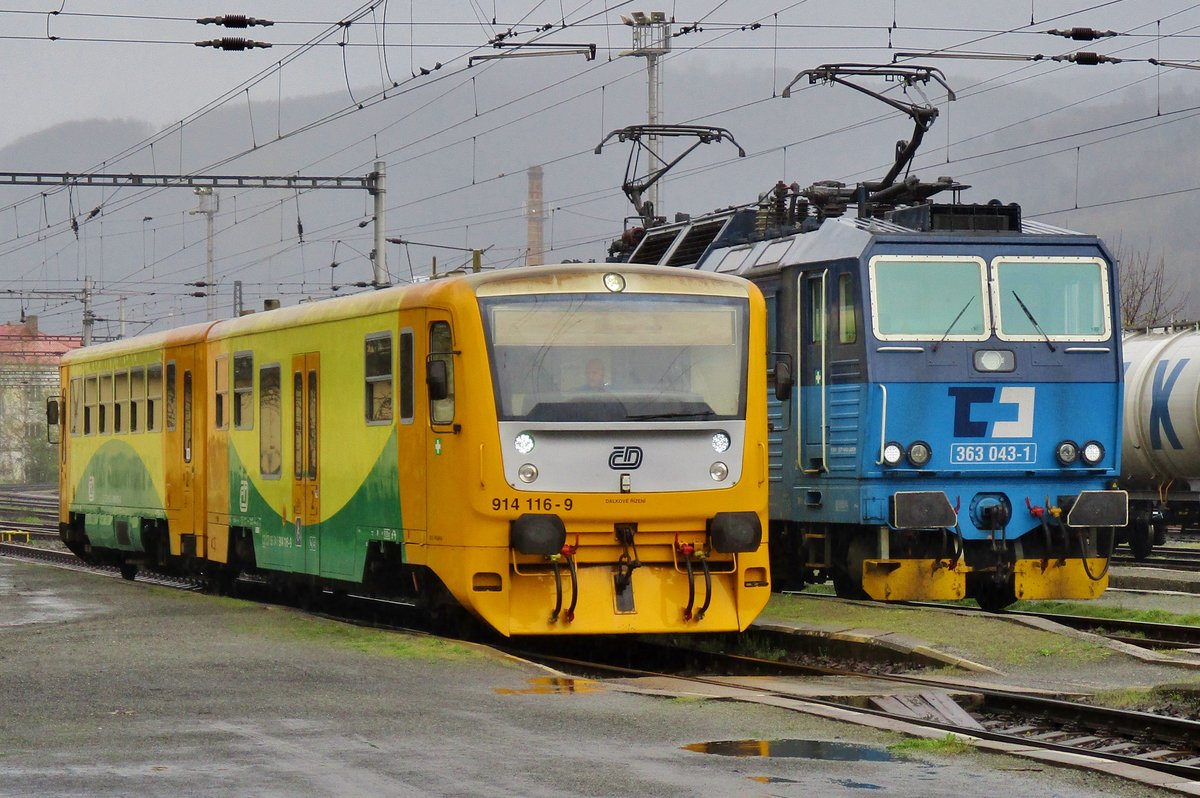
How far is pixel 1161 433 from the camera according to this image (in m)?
24.8

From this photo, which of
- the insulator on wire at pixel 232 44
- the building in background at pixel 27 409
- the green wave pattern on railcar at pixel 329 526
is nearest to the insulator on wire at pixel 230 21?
the insulator on wire at pixel 232 44

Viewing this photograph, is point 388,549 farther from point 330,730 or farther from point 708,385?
point 330,730

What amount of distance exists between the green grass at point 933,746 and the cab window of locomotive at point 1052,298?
7.62 m

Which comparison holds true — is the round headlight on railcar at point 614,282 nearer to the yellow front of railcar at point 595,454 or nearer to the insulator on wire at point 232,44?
the yellow front of railcar at point 595,454

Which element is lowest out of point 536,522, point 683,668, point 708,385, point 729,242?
point 683,668

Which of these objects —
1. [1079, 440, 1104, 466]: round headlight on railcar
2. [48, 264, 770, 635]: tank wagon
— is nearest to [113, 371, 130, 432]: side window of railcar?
[48, 264, 770, 635]: tank wagon

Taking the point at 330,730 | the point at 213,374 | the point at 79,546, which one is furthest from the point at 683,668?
the point at 79,546

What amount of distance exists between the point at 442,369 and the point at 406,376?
1.16 metres

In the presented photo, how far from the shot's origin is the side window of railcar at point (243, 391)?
1878cm

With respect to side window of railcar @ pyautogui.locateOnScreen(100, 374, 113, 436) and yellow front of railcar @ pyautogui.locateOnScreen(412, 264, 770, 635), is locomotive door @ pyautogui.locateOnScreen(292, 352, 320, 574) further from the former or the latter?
side window of railcar @ pyautogui.locateOnScreen(100, 374, 113, 436)

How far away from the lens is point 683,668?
47.1 feet

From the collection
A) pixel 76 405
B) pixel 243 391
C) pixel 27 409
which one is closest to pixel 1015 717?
pixel 243 391

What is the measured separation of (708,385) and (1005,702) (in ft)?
12.0

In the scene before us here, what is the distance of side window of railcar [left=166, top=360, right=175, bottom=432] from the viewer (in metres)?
21.7
